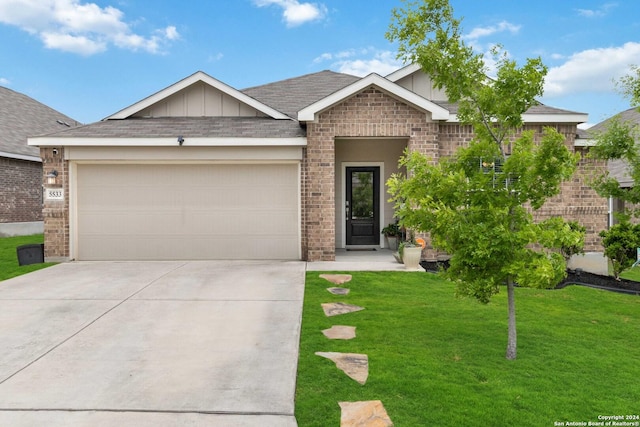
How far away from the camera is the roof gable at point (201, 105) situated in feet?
41.2

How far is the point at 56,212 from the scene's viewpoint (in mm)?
11039

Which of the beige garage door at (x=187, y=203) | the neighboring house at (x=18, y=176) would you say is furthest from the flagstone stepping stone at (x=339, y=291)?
the neighboring house at (x=18, y=176)

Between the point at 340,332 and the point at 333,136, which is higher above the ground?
the point at 333,136

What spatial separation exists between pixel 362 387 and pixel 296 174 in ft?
25.1

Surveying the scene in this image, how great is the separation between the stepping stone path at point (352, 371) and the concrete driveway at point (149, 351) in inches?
16.9

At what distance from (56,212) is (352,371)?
968cm

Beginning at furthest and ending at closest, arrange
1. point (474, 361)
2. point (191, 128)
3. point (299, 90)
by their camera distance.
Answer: point (299, 90) → point (191, 128) → point (474, 361)

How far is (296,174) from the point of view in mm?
11211

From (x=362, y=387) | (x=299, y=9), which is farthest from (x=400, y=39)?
(x=299, y=9)

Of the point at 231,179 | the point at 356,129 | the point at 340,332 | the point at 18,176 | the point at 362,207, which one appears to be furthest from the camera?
the point at 18,176

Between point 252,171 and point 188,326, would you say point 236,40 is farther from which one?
point 188,326

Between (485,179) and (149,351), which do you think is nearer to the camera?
(485,179)

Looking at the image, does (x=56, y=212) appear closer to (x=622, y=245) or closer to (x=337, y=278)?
(x=337, y=278)

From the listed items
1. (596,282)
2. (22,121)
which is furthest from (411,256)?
(22,121)
